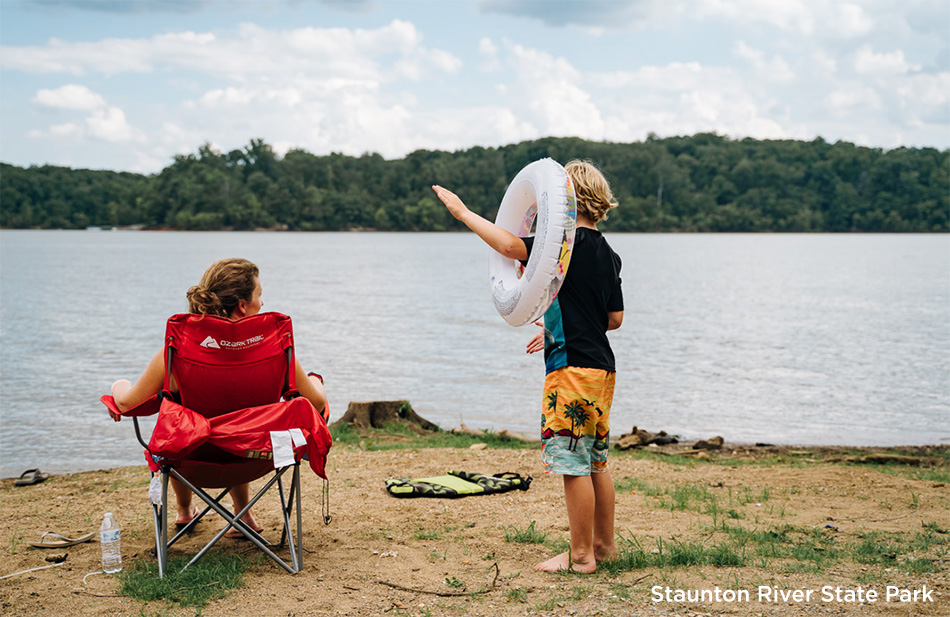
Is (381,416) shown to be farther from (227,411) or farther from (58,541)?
(227,411)

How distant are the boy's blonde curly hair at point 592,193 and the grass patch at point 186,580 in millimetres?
2365

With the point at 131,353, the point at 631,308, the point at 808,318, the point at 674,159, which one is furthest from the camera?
the point at 674,159

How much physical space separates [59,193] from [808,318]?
141m

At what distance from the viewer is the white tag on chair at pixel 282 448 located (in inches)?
152

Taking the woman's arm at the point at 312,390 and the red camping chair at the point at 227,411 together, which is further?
the woman's arm at the point at 312,390

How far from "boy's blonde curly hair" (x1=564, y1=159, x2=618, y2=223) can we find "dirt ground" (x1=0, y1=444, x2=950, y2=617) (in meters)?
1.73

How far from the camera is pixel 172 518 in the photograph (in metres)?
5.27

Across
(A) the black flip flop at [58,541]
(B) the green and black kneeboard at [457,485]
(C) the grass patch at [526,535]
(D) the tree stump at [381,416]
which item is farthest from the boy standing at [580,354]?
(D) the tree stump at [381,416]

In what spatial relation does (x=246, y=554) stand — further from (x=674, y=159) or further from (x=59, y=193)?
(x=59, y=193)

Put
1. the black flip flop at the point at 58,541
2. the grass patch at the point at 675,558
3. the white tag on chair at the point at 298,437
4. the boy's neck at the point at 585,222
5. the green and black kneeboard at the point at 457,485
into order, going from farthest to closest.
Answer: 1. the green and black kneeboard at the point at 457,485
2. the black flip flop at the point at 58,541
3. the grass patch at the point at 675,558
4. the boy's neck at the point at 585,222
5. the white tag on chair at the point at 298,437

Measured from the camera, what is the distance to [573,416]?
3.93 meters

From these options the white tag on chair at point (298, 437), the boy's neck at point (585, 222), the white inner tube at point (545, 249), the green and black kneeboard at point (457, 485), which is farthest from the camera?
the green and black kneeboard at point (457, 485)

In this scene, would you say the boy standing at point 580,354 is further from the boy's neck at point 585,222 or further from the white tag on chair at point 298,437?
the white tag on chair at point 298,437

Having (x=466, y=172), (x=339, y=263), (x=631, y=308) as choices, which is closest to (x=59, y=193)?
(x=466, y=172)
